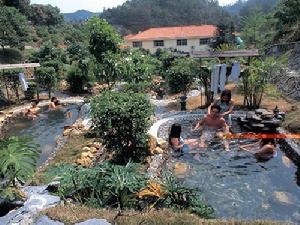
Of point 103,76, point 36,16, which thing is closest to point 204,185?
point 103,76

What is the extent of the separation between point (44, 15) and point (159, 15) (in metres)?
41.1

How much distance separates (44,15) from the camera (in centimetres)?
4956

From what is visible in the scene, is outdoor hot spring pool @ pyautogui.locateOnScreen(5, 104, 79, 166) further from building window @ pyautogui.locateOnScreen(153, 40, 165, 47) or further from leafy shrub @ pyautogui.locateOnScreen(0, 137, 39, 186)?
building window @ pyautogui.locateOnScreen(153, 40, 165, 47)

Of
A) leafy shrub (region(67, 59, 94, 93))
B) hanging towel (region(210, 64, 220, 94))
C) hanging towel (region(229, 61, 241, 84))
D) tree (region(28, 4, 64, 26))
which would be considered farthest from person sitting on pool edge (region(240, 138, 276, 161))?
tree (region(28, 4, 64, 26))

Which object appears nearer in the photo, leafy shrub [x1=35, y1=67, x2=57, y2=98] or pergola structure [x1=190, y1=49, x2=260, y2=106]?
pergola structure [x1=190, y1=49, x2=260, y2=106]

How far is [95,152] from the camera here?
11.0 m

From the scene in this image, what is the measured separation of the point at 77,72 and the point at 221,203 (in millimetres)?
17399

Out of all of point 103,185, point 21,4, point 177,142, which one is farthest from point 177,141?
point 21,4

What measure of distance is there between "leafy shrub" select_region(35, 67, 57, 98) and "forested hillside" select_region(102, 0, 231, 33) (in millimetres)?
57651

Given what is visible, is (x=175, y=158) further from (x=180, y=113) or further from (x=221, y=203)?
(x=180, y=113)

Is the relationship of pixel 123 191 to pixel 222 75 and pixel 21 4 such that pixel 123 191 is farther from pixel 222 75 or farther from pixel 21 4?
pixel 21 4

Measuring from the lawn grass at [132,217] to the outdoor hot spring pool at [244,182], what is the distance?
1.97 m

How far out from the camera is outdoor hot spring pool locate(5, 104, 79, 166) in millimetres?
13473

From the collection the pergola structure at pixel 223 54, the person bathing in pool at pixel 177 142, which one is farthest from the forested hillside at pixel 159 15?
the person bathing in pool at pixel 177 142
